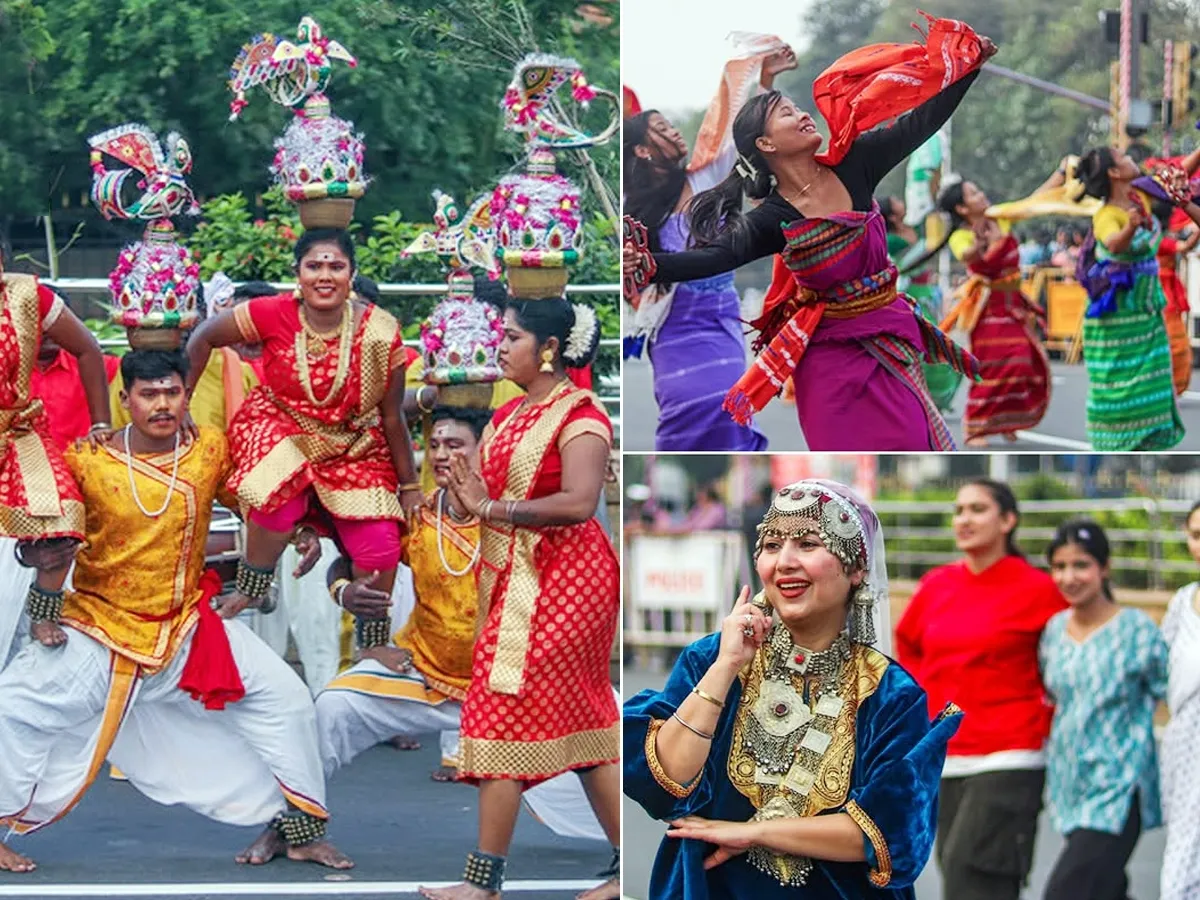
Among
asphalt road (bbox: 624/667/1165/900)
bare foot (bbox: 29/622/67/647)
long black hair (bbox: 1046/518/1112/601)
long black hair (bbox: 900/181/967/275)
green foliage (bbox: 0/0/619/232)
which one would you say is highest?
Result: green foliage (bbox: 0/0/619/232)

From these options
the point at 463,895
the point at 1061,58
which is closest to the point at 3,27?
the point at 1061,58

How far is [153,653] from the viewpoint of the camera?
6.36m

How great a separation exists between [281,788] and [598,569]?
1255mm

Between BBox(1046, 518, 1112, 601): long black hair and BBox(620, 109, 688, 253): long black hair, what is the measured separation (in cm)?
144

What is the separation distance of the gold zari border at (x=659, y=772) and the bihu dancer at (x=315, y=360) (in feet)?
9.05

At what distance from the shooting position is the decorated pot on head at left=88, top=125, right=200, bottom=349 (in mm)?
6387

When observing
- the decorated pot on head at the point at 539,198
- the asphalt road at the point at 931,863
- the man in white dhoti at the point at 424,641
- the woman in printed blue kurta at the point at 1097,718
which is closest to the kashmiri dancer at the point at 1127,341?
the asphalt road at the point at 931,863

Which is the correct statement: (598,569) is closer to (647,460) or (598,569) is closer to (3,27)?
(647,460)

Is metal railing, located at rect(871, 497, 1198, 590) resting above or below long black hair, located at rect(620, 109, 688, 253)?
below

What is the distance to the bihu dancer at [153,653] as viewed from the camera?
628 cm

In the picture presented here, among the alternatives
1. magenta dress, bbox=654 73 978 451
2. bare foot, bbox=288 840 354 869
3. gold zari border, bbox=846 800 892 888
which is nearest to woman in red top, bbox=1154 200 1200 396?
magenta dress, bbox=654 73 978 451

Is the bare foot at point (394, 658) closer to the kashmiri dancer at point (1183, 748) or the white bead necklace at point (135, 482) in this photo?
the white bead necklace at point (135, 482)

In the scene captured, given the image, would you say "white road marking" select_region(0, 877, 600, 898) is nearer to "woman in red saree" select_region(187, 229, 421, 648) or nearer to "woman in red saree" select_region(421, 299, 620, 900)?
"woman in red saree" select_region(421, 299, 620, 900)

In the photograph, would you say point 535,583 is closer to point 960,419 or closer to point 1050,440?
point 1050,440
